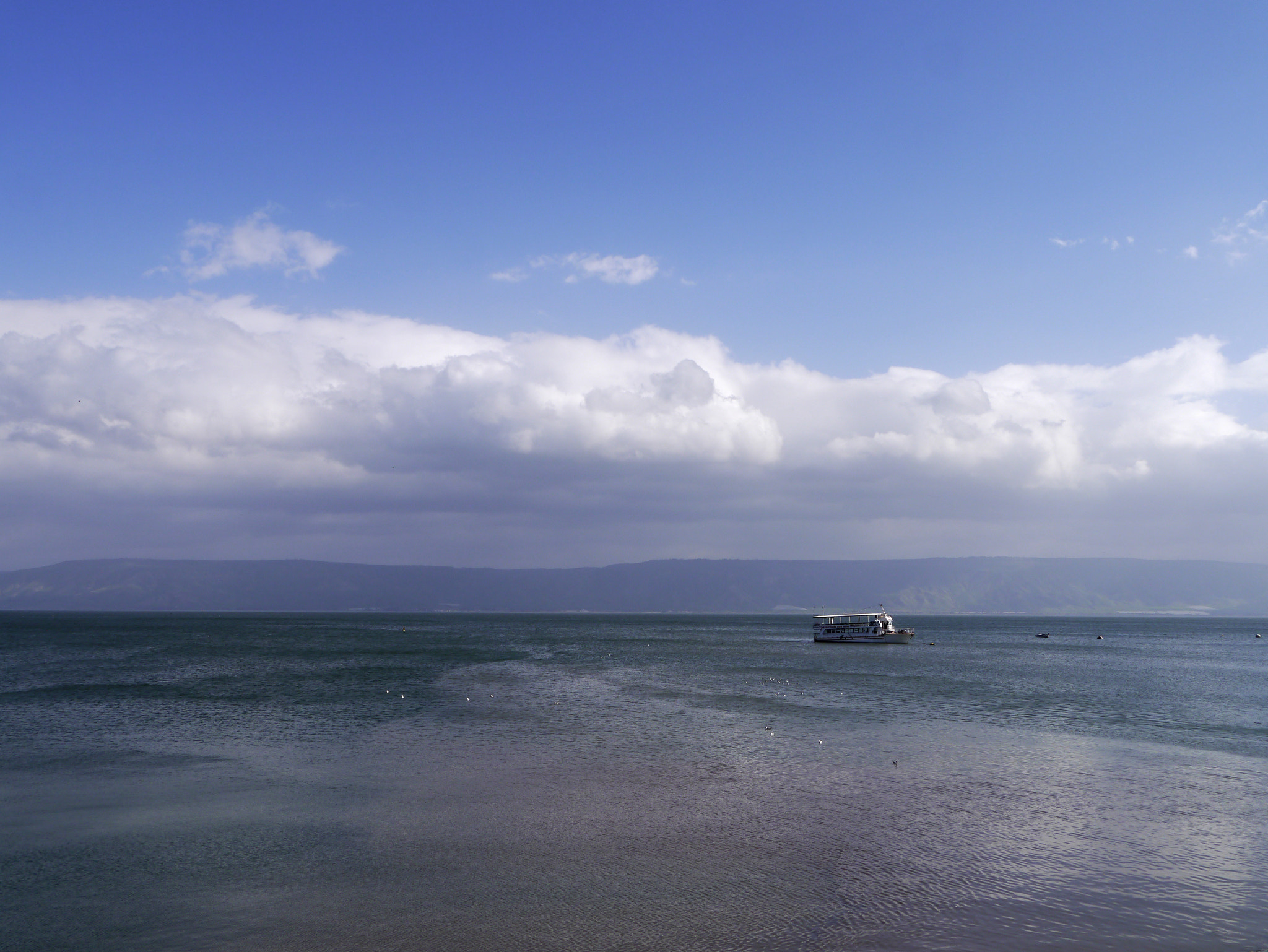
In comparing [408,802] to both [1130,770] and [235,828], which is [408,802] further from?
[1130,770]

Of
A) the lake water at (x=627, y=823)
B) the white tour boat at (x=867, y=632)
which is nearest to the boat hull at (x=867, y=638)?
the white tour boat at (x=867, y=632)

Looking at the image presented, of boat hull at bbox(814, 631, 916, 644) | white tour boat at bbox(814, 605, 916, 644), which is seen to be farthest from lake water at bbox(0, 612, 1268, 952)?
boat hull at bbox(814, 631, 916, 644)

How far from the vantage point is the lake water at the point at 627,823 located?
19.5m

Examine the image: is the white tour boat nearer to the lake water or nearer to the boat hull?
the boat hull

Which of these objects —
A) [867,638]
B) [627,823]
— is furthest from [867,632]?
[627,823]

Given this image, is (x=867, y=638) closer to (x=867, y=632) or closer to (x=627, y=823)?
(x=867, y=632)

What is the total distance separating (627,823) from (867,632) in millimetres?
139593

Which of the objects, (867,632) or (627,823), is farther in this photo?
Answer: (867,632)

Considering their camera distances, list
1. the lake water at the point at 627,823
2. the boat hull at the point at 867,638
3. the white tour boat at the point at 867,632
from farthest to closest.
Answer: the boat hull at the point at 867,638 < the white tour boat at the point at 867,632 < the lake water at the point at 627,823

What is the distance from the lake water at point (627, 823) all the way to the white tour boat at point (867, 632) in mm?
90413

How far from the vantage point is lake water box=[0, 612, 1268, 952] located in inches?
767

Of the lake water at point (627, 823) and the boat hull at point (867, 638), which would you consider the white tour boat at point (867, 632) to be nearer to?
the boat hull at point (867, 638)

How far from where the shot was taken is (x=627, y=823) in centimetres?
2769

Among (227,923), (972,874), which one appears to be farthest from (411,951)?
(972,874)
